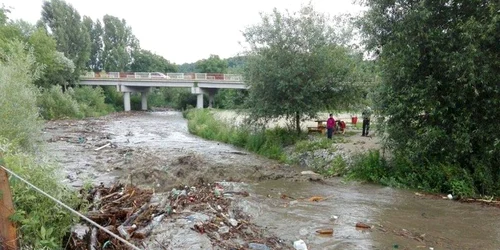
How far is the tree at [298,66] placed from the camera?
16547 millimetres

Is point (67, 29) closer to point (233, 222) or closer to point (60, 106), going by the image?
point (60, 106)

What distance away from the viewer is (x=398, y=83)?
1117 cm

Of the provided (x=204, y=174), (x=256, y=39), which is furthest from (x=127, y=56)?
(x=204, y=174)

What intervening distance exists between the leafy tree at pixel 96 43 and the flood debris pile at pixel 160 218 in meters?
74.1

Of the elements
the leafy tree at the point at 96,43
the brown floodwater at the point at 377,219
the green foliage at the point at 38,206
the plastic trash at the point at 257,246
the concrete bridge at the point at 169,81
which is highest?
the leafy tree at the point at 96,43

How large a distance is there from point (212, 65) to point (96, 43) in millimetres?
26906

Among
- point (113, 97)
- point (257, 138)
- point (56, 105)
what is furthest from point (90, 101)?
point (257, 138)

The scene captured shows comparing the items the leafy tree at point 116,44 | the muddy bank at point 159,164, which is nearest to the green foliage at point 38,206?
the muddy bank at point 159,164

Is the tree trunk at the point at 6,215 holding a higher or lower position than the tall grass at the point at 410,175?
higher

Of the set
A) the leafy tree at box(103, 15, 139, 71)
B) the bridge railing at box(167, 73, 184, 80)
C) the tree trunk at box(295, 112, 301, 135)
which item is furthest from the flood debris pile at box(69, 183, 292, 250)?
the leafy tree at box(103, 15, 139, 71)

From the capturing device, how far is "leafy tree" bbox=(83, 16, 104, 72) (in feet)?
244

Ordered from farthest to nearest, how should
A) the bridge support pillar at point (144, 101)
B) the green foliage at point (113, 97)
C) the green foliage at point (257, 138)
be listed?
the bridge support pillar at point (144, 101) → the green foliage at point (113, 97) → the green foliage at point (257, 138)

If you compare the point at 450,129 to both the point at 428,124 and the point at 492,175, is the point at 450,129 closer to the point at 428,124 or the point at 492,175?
the point at 428,124

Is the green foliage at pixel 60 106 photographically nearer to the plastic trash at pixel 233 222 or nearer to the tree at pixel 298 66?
the tree at pixel 298 66
